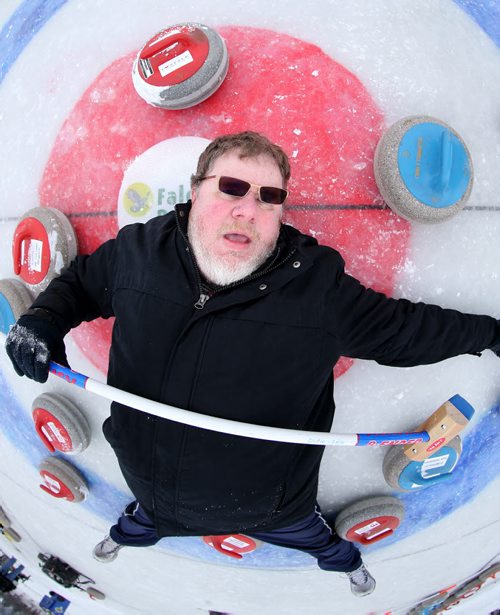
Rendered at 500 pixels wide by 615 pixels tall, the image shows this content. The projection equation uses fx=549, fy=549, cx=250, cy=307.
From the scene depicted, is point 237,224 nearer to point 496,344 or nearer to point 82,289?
point 82,289

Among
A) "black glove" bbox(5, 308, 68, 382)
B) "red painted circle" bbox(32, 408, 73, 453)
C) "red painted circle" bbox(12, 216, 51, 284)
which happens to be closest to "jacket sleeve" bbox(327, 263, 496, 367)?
"black glove" bbox(5, 308, 68, 382)

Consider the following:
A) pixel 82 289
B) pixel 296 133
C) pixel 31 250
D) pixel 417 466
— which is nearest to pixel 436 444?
pixel 417 466

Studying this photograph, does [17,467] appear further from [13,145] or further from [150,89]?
[150,89]

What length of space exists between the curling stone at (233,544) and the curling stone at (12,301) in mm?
1200

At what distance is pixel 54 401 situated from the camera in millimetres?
2121

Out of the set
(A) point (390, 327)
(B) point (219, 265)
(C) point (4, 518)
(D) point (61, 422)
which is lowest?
(C) point (4, 518)

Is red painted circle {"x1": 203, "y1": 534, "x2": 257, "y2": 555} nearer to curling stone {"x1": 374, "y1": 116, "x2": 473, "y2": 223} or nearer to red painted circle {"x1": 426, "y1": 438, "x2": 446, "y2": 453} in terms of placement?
red painted circle {"x1": 426, "y1": 438, "x2": 446, "y2": 453}

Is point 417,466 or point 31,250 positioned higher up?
point 31,250

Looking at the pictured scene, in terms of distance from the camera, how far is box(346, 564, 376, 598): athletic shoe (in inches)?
94.6

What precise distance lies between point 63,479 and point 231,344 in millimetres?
1201

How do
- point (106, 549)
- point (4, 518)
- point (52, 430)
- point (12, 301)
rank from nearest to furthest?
point (12, 301)
point (52, 430)
point (106, 549)
point (4, 518)

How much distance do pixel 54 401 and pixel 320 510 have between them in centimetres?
111

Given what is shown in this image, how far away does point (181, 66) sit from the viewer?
66.6 inches

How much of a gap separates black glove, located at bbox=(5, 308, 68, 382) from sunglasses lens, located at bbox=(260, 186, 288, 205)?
767 millimetres
